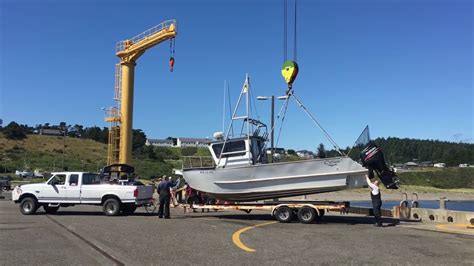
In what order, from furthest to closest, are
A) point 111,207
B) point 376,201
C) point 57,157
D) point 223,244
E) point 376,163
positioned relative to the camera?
1. point 57,157
2. point 111,207
3. point 376,163
4. point 376,201
5. point 223,244

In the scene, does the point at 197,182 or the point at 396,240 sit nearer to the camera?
the point at 396,240

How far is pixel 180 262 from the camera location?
8.98 m

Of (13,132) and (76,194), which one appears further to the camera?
(13,132)

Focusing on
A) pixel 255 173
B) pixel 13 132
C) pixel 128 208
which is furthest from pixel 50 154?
pixel 255 173

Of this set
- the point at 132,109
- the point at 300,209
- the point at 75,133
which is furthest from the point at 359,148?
the point at 75,133

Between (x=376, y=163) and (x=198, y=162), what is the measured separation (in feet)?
23.1

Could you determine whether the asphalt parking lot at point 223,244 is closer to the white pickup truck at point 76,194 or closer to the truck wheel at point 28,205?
the white pickup truck at point 76,194

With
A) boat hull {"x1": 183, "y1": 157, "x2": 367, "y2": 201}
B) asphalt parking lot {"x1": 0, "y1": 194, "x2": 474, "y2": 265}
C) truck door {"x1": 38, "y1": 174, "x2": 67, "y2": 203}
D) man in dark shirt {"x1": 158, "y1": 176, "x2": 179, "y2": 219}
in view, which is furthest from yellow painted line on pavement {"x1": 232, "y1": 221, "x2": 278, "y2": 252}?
truck door {"x1": 38, "y1": 174, "x2": 67, "y2": 203}

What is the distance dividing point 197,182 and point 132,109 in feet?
52.2

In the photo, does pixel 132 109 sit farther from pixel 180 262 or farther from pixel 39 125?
pixel 39 125

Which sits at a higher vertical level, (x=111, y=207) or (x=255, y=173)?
(x=255, y=173)

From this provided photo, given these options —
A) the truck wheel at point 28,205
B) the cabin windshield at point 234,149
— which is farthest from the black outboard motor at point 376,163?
the truck wheel at point 28,205

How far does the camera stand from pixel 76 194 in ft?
65.7

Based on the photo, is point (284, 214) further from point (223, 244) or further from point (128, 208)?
point (128, 208)
